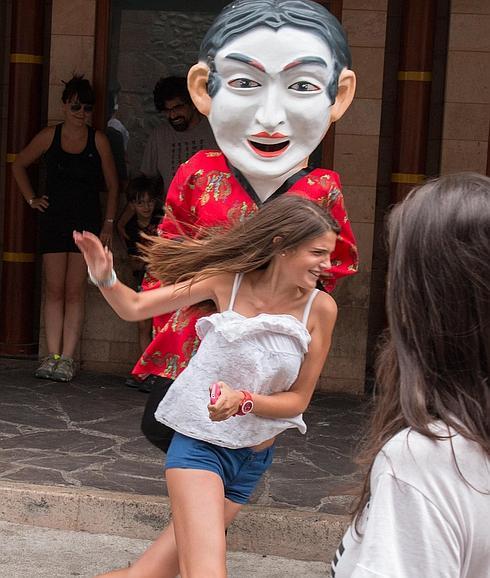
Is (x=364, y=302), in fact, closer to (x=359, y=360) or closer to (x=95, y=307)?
(x=359, y=360)

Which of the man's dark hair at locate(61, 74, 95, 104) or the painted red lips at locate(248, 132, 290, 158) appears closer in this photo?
the painted red lips at locate(248, 132, 290, 158)

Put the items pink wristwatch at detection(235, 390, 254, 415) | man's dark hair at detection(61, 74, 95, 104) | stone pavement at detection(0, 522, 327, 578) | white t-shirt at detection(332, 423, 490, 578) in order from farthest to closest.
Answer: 1. man's dark hair at detection(61, 74, 95, 104)
2. stone pavement at detection(0, 522, 327, 578)
3. pink wristwatch at detection(235, 390, 254, 415)
4. white t-shirt at detection(332, 423, 490, 578)

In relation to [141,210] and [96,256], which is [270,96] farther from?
[141,210]

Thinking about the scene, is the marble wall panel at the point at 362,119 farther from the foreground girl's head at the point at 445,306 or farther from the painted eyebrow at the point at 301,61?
the foreground girl's head at the point at 445,306

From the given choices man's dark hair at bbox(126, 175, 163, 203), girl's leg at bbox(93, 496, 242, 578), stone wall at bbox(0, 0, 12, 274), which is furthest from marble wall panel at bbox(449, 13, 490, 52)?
girl's leg at bbox(93, 496, 242, 578)

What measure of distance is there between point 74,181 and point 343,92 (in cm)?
363

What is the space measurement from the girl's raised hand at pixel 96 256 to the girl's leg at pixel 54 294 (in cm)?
423

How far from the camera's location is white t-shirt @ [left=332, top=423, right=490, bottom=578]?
1.41 metres

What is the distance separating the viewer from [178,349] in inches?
140

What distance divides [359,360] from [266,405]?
4.24 meters

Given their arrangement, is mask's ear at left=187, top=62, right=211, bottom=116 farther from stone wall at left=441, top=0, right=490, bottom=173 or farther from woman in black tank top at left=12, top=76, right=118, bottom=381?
stone wall at left=441, top=0, right=490, bottom=173

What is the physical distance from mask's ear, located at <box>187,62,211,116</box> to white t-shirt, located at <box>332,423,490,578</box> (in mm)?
2463

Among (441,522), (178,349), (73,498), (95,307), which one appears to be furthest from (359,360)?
(441,522)

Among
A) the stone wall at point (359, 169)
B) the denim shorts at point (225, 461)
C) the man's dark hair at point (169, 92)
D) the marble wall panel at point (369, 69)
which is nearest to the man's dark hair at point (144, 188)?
the man's dark hair at point (169, 92)
